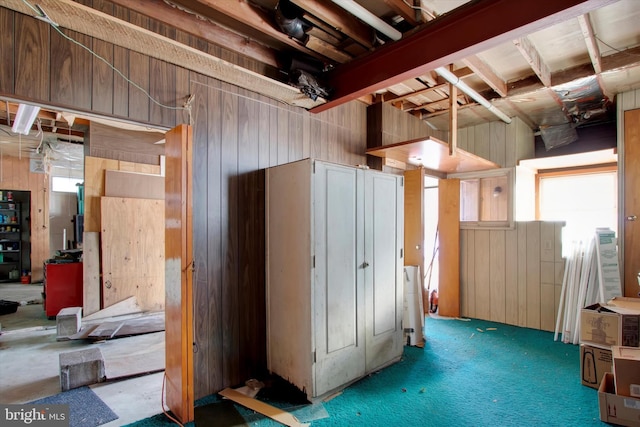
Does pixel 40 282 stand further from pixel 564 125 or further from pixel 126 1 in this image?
pixel 564 125

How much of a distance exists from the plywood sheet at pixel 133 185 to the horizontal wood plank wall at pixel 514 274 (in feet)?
14.7

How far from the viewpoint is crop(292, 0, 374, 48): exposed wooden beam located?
6.88 feet

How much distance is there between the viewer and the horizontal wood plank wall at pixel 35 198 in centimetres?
679

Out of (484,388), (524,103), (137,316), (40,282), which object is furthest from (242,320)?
(40,282)

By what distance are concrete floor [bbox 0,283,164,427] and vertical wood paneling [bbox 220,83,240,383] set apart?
60cm

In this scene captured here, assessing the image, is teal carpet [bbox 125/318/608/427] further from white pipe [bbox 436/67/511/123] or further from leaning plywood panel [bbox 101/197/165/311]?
white pipe [bbox 436/67/511/123]

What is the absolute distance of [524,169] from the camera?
4414 mm

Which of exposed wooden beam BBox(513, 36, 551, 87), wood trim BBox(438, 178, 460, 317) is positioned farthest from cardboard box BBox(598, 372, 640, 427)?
exposed wooden beam BBox(513, 36, 551, 87)

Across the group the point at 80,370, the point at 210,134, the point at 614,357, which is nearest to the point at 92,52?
the point at 210,134

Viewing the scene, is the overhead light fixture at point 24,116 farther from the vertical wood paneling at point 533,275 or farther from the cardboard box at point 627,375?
the vertical wood paneling at point 533,275

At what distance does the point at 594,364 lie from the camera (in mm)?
2646

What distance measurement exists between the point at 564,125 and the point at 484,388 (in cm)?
357

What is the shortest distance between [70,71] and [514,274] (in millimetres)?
4983

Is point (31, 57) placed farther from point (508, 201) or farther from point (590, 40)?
point (508, 201)
